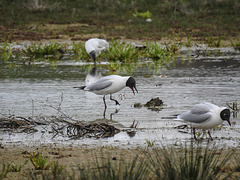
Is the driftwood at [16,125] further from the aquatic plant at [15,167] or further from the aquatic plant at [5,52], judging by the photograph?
the aquatic plant at [5,52]

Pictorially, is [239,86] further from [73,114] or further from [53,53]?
[53,53]

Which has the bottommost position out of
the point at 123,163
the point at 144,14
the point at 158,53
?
the point at 123,163

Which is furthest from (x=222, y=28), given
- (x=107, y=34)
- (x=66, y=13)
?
(x=66, y=13)

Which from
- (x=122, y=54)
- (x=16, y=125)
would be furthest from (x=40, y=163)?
(x=122, y=54)

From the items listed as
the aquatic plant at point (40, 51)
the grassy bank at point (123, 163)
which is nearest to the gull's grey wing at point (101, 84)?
the grassy bank at point (123, 163)

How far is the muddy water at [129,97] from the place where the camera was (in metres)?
8.85

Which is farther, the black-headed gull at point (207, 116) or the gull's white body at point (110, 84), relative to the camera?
the gull's white body at point (110, 84)

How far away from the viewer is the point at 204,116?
8367mm

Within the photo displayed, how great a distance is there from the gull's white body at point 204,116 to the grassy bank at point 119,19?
20.8 metres

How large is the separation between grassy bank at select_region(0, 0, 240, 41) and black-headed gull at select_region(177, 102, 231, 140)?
68.2 ft

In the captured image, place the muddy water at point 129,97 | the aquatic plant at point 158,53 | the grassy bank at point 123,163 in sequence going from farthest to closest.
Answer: the aquatic plant at point 158,53 → the muddy water at point 129,97 → the grassy bank at point 123,163

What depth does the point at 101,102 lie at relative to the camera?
1270cm

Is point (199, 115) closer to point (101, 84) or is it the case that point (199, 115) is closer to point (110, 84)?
point (110, 84)

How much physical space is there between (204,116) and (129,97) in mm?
4857
